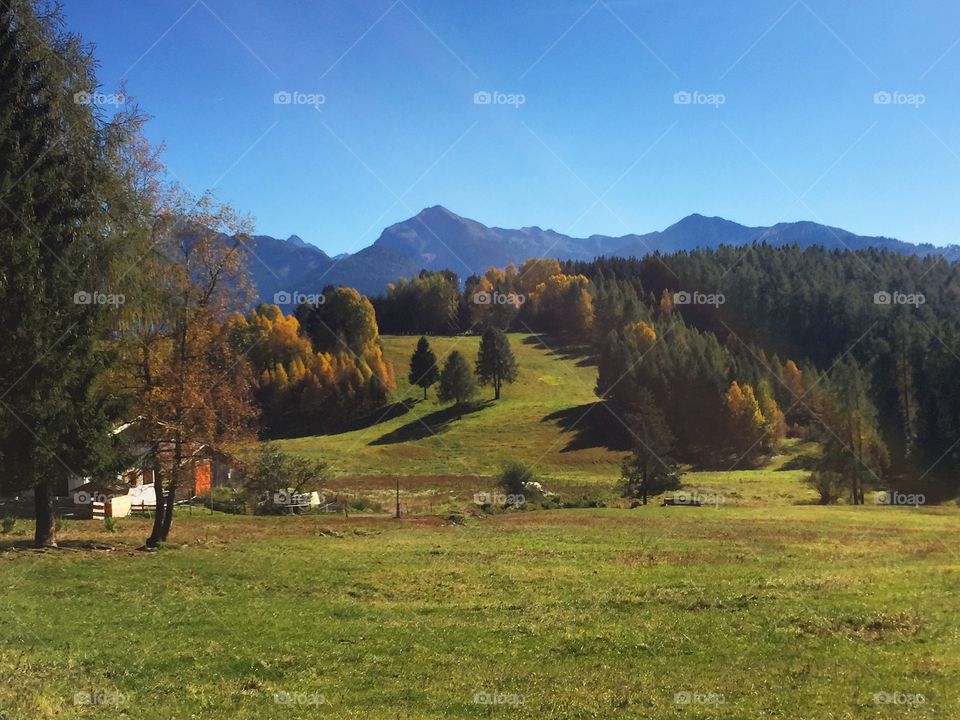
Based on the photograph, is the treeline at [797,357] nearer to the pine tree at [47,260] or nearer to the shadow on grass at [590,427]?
the shadow on grass at [590,427]

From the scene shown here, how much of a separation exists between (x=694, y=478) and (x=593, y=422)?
1491 inches

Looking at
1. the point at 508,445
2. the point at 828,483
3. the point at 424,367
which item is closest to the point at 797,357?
the point at 508,445

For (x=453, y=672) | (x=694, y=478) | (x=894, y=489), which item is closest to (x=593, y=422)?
(x=694, y=478)

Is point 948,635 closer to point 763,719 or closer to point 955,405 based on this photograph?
point 763,719

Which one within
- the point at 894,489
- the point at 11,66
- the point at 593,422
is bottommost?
the point at 894,489

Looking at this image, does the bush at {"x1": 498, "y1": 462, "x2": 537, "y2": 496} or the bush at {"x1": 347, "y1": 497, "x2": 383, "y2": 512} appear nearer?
the bush at {"x1": 347, "y1": 497, "x2": 383, "y2": 512}

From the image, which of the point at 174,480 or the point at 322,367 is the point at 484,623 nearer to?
the point at 174,480

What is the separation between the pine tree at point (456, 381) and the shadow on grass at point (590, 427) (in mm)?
15849

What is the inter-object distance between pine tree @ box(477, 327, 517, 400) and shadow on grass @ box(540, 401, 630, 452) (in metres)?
15.8

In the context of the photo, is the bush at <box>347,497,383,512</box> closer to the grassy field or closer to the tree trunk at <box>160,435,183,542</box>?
the grassy field

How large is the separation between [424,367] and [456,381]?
16099 millimetres

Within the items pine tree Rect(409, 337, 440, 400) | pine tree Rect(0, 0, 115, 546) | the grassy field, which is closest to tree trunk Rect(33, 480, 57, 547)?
pine tree Rect(0, 0, 115, 546)

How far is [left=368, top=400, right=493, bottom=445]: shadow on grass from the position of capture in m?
121

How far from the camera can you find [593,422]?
416 ft
